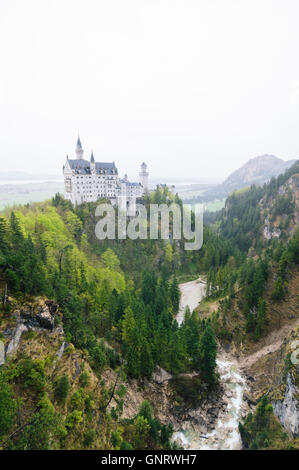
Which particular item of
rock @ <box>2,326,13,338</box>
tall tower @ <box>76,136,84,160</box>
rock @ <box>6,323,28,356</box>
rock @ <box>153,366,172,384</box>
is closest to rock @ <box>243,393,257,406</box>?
rock @ <box>153,366,172,384</box>

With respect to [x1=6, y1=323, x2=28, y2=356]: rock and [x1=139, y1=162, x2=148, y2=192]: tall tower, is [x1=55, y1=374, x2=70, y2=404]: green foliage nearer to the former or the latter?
[x1=6, y1=323, x2=28, y2=356]: rock

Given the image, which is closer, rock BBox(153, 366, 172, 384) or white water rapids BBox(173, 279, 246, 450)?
white water rapids BBox(173, 279, 246, 450)

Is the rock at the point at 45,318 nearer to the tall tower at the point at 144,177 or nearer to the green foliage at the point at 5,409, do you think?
the green foliage at the point at 5,409

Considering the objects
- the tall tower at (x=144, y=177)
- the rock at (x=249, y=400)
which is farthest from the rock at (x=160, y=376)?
the tall tower at (x=144, y=177)

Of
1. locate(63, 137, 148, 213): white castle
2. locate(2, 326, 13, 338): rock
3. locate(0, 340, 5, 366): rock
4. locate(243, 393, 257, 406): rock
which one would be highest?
locate(63, 137, 148, 213): white castle

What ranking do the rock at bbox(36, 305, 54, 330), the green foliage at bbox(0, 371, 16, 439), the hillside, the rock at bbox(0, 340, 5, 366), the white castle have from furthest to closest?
1. the white castle
2. the rock at bbox(36, 305, 54, 330)
3. the hillside
4. the rock at bbox(0, 340, 5, 366)
5. the green foliage at bbox(0, 371, 16, 439)

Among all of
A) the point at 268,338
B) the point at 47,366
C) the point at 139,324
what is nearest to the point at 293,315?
the point at 268,338
